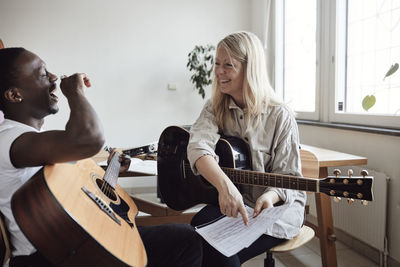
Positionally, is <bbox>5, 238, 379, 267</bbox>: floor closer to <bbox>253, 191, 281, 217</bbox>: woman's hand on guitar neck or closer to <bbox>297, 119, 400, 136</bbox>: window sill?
<bbox>297, 119, 400, 136</bbox>: window sill

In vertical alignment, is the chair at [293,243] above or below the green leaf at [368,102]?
below

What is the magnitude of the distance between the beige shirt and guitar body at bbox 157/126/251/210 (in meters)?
0.05

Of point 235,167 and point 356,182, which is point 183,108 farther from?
point 356,182

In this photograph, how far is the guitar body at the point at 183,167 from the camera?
1387 mm

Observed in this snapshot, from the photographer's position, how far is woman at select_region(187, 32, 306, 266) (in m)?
1.25

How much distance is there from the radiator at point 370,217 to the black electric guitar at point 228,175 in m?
1.14

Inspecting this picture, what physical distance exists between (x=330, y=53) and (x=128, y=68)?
2386 mm

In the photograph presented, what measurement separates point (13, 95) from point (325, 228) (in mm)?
1820

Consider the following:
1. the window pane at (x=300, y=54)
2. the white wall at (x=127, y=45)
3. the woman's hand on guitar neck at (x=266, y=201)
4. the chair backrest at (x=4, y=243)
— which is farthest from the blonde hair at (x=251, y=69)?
the white wall at (x=127, y=45)

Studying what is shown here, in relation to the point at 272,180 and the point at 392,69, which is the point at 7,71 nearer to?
the point at 272,180

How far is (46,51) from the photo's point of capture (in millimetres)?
3918

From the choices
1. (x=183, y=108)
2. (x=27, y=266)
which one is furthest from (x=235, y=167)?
(x=183, y=108)

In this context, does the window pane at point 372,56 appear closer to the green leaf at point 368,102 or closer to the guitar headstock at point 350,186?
the green leaf at point 368,102

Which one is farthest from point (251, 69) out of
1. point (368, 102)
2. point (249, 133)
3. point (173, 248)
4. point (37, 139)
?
point (368, 102)
